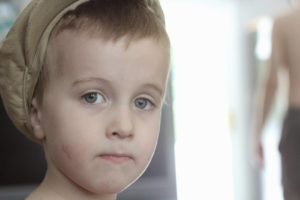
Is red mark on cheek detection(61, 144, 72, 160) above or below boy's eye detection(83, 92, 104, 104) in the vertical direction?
below

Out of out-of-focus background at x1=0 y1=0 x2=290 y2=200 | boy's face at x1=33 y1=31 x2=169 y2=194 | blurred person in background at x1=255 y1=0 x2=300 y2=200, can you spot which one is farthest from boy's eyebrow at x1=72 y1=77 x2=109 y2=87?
out-of-focus background at x1=0 y1=0 x2=290 y2=200

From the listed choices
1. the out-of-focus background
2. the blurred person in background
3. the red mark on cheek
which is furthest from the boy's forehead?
the out-of-focus background

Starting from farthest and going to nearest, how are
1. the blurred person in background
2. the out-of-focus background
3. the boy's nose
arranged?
the out-of-focus background < the blurred person in background < the boy's nose

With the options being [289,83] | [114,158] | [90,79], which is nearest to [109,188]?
[114,158]

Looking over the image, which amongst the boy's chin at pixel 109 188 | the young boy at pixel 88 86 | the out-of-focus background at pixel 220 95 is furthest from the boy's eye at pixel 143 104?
the out-of-focus background at pixel 220 95

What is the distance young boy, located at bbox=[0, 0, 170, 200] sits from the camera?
0.57 meters

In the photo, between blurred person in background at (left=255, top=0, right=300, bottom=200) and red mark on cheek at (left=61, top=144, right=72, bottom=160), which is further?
blurred person in background at (left=255, top=0, right=300, bottom=200)

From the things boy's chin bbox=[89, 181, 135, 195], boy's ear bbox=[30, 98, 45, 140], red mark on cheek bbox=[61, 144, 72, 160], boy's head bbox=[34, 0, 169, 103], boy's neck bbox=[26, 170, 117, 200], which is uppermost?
boy's head bbox=[34, 0, 169, 103]

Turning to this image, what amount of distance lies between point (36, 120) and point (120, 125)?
150 millimetres

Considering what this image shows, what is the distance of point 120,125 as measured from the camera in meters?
0.56

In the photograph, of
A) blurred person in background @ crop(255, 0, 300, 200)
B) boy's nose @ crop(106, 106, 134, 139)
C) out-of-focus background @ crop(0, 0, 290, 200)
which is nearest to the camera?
→ boy's nose @ crop(106, 106, 134, 139)

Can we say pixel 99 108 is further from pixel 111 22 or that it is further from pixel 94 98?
pixel 111 22

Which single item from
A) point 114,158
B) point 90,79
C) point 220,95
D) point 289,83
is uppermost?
point 90,79

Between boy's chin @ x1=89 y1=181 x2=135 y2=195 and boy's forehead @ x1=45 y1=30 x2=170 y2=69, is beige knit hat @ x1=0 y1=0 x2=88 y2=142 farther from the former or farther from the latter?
boy's chin @ x1=89 y1=181 x2=135 y2=195
